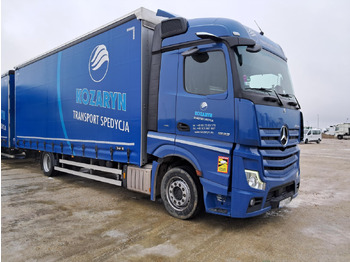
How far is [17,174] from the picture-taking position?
361 inches

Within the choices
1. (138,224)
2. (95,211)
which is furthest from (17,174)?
(138,224)

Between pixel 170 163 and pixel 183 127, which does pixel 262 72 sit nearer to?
pixel 183 127

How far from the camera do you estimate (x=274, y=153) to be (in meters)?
4.11

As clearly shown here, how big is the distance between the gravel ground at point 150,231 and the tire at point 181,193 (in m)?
0.20

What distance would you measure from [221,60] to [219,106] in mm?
729

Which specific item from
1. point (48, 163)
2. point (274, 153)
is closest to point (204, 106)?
point (274, 153)

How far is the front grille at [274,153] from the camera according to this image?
3949 mm

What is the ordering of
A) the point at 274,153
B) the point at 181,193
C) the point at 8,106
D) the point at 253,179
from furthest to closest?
1. the point at 8,106
2. the point at 181,193
3. the point at 274,153
4. the point at 253,179

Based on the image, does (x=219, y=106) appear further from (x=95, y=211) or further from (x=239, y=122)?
(x=95, y=211)

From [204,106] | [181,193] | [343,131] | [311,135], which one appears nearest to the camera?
[204,106]

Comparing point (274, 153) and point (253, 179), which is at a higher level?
point (274, 153)

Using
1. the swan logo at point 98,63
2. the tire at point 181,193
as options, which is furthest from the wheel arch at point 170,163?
the swan logo at point 98,63

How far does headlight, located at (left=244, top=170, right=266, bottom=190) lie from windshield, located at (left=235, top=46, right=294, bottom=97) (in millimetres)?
1229

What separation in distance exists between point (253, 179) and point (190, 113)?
1.46m
